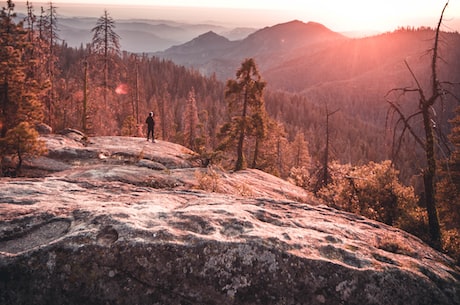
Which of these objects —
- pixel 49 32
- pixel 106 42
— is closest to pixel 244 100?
pixel 106 42

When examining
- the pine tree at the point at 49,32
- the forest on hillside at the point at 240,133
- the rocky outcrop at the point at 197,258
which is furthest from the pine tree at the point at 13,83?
the pine tree at the point at 49,32

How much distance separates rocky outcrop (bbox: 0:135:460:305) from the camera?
4.69 m

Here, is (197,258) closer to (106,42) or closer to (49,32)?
(106,42)

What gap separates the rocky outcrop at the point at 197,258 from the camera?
469 cm

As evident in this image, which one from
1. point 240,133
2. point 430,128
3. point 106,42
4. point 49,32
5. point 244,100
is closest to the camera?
point 430,128

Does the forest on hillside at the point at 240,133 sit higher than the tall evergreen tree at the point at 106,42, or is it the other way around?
the tall evergreen tree at the point at 106,42

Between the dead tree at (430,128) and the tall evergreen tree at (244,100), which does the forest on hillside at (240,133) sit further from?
the dead tree at (430,128)

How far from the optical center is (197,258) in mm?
5012

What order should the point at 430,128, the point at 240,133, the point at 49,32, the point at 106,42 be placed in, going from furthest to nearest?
1. the point at 49,32
2. the point at 106,42
3. the point at 240,133
4. the point at 430,128

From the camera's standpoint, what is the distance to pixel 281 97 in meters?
193

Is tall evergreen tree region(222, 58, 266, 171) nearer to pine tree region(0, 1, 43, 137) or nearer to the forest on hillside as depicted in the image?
the forest on hillside

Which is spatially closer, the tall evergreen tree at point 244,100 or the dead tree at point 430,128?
the dead tree at point 430,128

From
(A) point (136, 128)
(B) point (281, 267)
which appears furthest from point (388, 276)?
(A) point (136, 128)

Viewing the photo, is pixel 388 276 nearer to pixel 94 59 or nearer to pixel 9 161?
pixel 9 161
